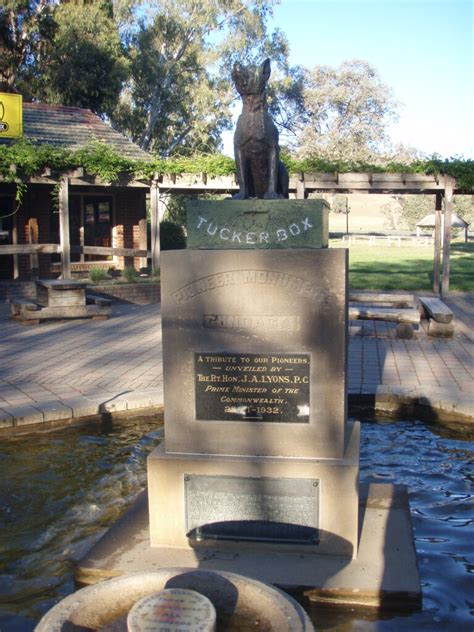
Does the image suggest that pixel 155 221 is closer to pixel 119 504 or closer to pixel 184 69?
pixel 119 504

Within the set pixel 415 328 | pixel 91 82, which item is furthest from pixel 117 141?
pixel 415 328

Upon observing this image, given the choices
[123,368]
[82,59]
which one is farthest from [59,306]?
[82,59]

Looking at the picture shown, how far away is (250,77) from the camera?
402 cm

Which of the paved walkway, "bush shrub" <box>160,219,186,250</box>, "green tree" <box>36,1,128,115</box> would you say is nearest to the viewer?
the paved walkway

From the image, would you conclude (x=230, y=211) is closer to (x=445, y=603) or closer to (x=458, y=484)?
(x=445, y=603)

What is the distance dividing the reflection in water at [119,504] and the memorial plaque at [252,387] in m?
0.98

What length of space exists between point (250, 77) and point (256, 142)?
1.21 feet

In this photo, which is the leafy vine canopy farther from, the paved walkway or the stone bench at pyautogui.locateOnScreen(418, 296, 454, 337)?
the stone bench at pyautogui.locateOnScreen(418, 296, 454, 337)

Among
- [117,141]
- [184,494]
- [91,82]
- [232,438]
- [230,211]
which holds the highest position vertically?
[91,82]

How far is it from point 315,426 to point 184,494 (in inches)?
31.1

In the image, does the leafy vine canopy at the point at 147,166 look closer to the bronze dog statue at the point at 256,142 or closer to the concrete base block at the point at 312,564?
the bronze dog statue at the point at 256,142

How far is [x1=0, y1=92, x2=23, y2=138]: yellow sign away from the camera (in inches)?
652

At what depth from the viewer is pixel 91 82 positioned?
2598cm

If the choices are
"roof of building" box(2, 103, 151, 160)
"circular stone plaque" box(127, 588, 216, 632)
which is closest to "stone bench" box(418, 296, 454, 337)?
"circular stone plaque" box(127, 588, 216, 632)
